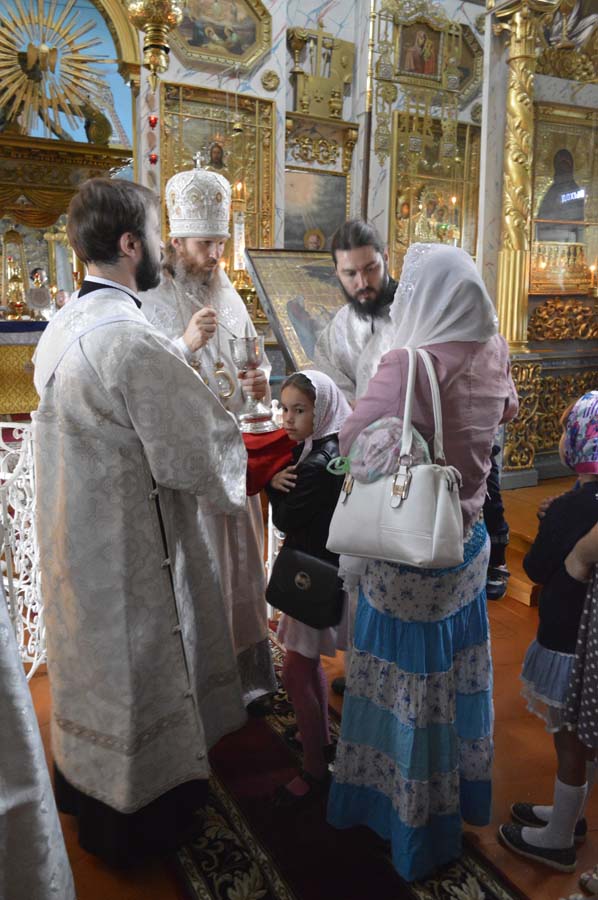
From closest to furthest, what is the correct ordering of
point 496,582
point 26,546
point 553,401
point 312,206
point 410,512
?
1. point 410,512
2. point 26,546
3. point 496,582
4. point 553,401
5. point 312,206

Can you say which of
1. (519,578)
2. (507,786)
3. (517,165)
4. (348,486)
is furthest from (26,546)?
(517,165)

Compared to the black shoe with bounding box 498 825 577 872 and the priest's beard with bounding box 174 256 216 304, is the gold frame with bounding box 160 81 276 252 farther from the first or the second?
Answer: the black shoe with bounding box 498 825 577 872

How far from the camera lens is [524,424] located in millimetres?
5484

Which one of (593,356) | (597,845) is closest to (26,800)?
(597,845)

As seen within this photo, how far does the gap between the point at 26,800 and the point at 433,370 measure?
121 cm

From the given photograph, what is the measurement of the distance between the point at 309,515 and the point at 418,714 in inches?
24.8

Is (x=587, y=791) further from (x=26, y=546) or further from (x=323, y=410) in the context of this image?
(x=26, y=546)

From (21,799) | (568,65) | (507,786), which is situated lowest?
(507,786)

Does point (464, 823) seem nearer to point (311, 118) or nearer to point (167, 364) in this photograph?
point (167, 364)

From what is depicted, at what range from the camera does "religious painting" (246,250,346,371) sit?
4718mm

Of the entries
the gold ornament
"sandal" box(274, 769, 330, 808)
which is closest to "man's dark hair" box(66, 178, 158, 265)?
"sandal" box(274, 769, 330, 808)

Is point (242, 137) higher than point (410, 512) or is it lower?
higher

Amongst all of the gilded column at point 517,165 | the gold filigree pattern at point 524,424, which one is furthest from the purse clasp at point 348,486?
the gilded column at point 517,165

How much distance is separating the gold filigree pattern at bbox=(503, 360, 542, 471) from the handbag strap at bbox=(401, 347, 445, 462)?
395 cm
